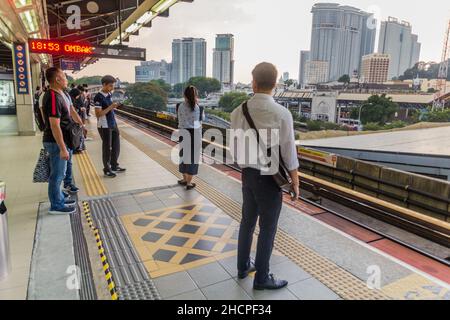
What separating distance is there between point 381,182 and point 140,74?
91006 millimetres

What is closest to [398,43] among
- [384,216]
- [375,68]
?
[375,68]

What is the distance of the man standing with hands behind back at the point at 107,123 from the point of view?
192 inches

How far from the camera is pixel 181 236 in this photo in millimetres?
3051

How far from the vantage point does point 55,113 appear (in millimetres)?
3160

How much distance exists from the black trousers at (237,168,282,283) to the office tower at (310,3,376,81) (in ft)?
15.1

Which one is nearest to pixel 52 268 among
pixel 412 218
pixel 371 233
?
pixel 371 233

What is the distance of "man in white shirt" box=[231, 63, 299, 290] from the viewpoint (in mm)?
A: 1954

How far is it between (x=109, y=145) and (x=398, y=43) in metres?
78.1

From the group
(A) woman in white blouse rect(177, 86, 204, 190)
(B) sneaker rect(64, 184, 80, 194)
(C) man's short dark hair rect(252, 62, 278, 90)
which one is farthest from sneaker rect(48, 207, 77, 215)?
(C) man's short dark hair rect(252, 62, 278, 90)

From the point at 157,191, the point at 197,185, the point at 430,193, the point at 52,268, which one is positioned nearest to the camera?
the point at 52,268

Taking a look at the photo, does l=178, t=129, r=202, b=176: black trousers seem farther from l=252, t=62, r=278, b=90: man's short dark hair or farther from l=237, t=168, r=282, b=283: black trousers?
l=252, t=62, r=278, b=90: man's short dark hair

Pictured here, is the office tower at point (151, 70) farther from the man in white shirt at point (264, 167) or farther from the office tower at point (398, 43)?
the man in white shirt at point (264, 167)
